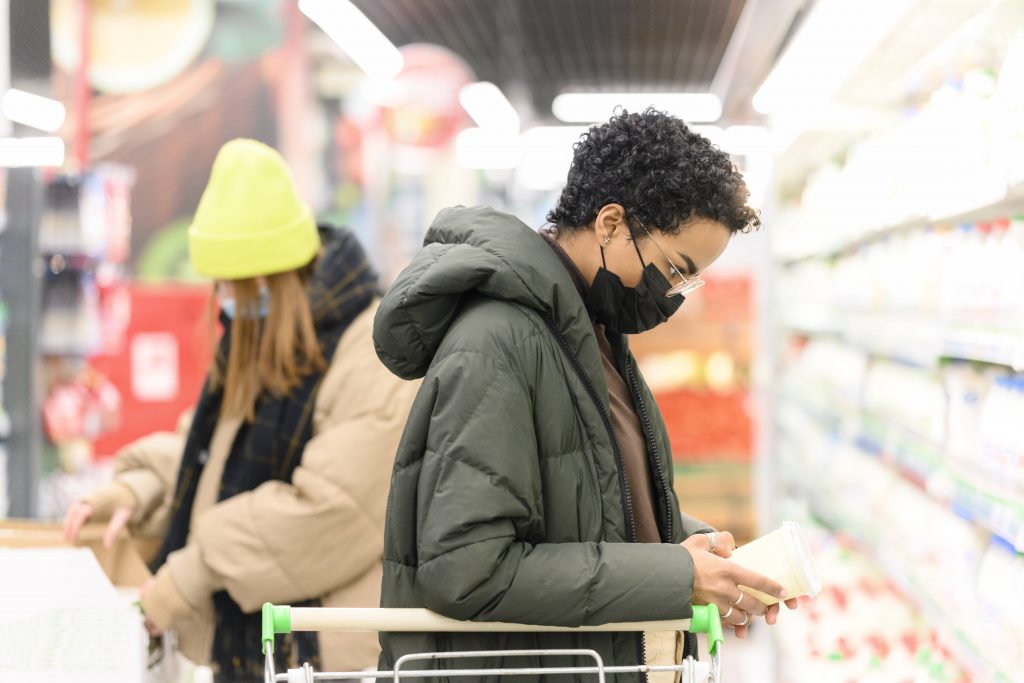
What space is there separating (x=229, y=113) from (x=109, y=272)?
1081mm

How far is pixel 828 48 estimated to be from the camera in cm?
360

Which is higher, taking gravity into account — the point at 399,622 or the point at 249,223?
the point at 249,223

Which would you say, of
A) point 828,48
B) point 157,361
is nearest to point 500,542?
point 828,48

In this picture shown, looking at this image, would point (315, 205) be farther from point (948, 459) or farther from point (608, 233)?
point (608, 233)

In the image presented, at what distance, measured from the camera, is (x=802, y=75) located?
409 cm

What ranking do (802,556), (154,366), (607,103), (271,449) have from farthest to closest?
1. (607,103)
2. (154,366)
3. (271,449)
4. (802,556)

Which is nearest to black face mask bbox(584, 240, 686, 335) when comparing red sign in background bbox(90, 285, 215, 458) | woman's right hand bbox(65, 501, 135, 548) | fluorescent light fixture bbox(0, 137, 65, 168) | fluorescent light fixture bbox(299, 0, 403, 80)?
woman's right hand bbox(65, 501, 135, 548)

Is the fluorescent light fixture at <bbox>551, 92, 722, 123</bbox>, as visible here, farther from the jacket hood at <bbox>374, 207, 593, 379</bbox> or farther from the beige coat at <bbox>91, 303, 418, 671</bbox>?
the jacket hood at <bbox>374, 207, 593, 379</bbox>

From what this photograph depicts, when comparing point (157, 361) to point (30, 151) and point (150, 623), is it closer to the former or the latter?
point (30, 151)

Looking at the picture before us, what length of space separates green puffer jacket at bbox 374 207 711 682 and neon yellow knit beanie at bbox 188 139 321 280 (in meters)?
0.97

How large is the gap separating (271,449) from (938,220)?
6.16ft

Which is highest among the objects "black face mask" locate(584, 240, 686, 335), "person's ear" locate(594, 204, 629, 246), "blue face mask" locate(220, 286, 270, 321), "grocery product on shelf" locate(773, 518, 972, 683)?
"person's ear" locate(594, 204, 629, 246)

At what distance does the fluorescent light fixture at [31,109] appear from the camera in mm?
2912

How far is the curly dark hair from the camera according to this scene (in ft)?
5.37
